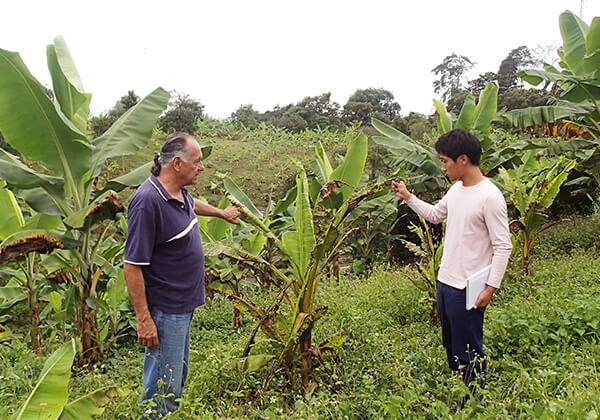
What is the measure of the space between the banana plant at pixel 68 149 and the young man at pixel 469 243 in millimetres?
2271

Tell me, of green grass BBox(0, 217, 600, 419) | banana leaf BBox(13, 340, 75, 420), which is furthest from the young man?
banana leaf BBox(13, 340, 75, 420)

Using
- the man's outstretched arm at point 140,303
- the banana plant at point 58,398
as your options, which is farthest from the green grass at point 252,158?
the banana plant at point 58,398

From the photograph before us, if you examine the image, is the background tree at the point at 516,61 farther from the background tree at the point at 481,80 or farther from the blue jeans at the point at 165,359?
the blue jeans at the point at 165,359

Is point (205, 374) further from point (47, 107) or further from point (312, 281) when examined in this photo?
point (47, 107)

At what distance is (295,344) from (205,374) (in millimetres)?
654

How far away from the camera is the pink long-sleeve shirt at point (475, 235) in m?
2.47

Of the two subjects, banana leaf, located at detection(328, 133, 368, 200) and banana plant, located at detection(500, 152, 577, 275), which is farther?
banana plant, located at detection(500, 152, 577, 275)

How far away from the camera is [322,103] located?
1320 inches

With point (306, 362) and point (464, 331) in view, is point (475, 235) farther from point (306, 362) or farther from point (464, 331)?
point (306, 362)

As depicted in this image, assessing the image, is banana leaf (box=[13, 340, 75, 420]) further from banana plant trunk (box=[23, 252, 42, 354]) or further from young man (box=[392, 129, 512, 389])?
banana plant trunk (box=[23, 252, 42, 354])

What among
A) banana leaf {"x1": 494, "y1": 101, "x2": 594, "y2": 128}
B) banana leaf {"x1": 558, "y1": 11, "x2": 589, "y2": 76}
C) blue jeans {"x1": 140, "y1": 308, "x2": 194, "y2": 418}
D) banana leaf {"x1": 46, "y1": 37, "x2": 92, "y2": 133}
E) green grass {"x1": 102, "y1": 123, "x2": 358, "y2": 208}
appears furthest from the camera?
green grass {"x1": 102, "y1": 123, "x2": 358, "y2": 208}

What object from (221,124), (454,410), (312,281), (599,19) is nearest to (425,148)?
(599,19)

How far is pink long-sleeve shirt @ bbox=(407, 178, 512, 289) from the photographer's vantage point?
2.47 metres

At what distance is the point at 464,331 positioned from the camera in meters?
2.62
